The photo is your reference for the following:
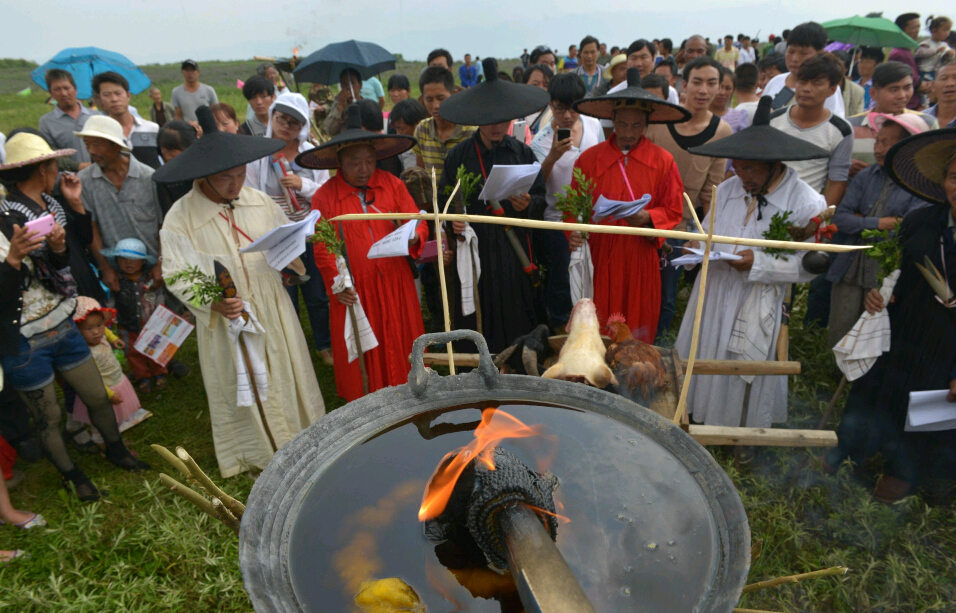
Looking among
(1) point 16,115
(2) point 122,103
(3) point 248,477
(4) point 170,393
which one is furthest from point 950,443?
(1) point 16,115

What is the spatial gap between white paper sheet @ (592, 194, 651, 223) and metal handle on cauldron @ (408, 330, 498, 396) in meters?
2.23

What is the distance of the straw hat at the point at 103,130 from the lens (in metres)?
4.17

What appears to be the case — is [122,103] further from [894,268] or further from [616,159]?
[894,268]

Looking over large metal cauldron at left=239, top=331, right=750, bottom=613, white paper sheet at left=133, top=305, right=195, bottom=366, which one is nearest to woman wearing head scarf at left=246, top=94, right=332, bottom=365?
white paper sheet at left=133, top=305, right=195, bottom=366

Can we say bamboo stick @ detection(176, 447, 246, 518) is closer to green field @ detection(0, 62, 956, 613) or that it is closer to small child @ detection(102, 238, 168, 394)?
green field @ detection(0, 62, 956, 613)

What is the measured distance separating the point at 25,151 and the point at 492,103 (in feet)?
10.6

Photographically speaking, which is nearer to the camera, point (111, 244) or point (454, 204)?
point (454, 204)

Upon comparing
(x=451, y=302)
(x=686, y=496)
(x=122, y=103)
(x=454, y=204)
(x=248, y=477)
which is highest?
(x=122, y=103)

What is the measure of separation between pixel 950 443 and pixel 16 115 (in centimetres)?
2582

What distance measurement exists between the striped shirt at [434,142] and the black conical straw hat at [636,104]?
1.40 metres

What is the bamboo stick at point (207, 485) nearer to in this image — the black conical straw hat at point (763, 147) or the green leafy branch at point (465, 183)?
the green leafy branch at point (465, 183)

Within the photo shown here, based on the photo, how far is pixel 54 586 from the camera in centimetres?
310

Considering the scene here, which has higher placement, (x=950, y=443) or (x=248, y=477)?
(x=950, y=443)

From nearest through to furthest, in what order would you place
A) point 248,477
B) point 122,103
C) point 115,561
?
point 115,561, point 248,477, point 122,103
